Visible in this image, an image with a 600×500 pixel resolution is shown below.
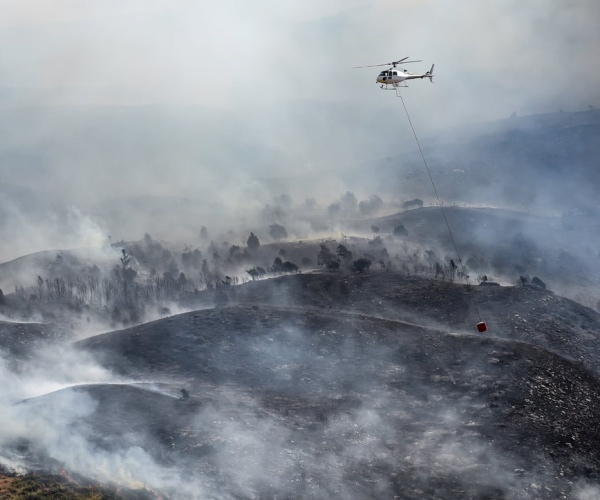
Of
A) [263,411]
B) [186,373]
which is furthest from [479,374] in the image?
[186,373]

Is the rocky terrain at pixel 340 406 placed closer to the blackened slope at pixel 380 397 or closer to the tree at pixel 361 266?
the blackened slope at pixel 380 397

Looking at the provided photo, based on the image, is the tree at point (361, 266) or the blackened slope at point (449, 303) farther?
the tree at point (361, 266)

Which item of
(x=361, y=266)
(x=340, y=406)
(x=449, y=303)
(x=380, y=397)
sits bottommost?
(x=340, y=406)

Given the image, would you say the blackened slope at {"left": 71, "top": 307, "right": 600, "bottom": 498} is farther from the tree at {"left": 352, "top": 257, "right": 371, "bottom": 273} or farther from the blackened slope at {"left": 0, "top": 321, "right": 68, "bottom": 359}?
the tree at {"left": 352, "top": 257, "right": 371, "bottom": 273}

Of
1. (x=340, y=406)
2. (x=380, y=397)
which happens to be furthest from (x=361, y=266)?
(x=340, y=406)

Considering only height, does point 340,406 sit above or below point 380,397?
below

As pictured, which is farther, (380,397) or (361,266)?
(361,266)

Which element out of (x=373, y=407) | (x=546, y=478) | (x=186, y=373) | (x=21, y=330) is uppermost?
(x=21, y=330)

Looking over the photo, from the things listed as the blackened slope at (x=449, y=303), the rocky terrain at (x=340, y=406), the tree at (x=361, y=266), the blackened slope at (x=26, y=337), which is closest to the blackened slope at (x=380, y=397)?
the rocky terrain at (x=340, y=406)

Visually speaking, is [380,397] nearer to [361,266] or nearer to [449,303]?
[449,303]

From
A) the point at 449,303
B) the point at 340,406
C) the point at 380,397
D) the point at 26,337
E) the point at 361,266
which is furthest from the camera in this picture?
the point at 361,266

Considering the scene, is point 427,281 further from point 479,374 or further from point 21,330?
point 21,330
